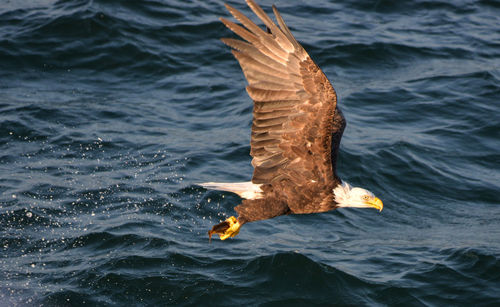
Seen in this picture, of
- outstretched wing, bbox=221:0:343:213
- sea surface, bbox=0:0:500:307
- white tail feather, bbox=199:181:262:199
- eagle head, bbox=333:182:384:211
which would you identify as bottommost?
sea surface, bbox=0:0:500:307

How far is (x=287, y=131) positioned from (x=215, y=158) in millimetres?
3901

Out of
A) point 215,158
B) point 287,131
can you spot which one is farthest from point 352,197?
point 215,158

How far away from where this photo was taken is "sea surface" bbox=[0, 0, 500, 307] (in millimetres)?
7652

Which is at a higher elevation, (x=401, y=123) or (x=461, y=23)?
(x=461, y=23)

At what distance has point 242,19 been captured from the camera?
5473mm

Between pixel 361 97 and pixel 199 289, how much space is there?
550 cm

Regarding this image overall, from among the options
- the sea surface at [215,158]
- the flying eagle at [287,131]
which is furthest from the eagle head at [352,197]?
the sea surface at [215,158]

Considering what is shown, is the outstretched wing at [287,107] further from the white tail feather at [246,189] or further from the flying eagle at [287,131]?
the white tail feather at [246,189]

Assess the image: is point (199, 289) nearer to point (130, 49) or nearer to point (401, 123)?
point (401, 123)

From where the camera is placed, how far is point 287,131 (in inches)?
245

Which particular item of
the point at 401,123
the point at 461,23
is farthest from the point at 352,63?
the point at 461,23

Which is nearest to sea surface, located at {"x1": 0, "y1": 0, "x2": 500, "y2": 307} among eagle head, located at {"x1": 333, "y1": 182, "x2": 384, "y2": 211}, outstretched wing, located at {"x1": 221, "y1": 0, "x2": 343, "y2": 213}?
eagle head, located at {"x1": 333, "y1": 182, "x2": 384, "y2": 211}

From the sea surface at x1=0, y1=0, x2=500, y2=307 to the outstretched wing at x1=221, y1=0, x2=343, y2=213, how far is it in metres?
1.68

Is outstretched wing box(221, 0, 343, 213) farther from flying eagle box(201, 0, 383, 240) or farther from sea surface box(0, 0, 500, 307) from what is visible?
sea surface box(0, 0, 500, 307)
